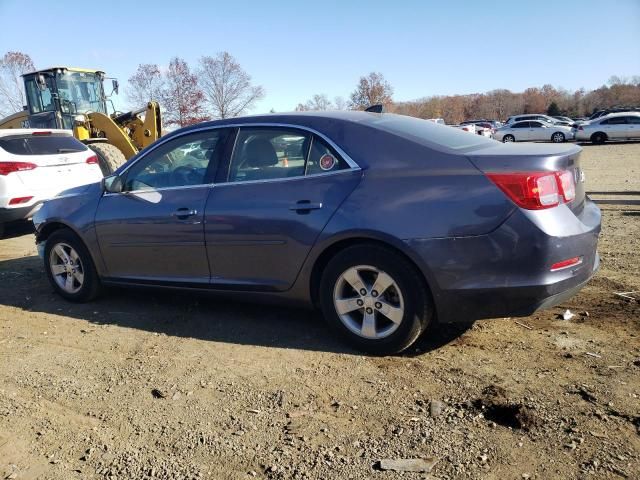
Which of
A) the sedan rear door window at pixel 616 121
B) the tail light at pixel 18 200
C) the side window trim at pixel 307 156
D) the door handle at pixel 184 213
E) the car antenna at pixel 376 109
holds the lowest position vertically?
the sedan rear door window at pixel 616 121

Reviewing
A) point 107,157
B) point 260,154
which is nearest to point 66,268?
point 260,154

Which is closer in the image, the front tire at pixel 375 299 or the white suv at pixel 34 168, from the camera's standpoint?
the front tire at pixel 375 299

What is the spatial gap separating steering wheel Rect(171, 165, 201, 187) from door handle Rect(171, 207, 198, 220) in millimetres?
237

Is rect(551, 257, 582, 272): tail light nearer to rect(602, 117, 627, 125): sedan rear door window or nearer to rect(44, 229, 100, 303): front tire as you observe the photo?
rect(44, 229, 100, 303): front tire

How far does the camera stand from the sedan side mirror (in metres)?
4.88

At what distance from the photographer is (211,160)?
441 centimetres

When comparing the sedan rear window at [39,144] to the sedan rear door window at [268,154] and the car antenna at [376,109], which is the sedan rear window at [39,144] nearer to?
the sedan rear door window at [268,154]

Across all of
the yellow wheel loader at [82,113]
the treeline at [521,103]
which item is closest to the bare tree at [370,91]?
the treeline at [521,103]

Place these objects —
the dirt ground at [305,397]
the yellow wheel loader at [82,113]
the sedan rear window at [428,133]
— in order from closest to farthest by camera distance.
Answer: the dirt ground at [305,397], the sedan rear window at [428,133], the yellow wheel loader at [82,113]

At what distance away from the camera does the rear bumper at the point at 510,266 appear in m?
3.27

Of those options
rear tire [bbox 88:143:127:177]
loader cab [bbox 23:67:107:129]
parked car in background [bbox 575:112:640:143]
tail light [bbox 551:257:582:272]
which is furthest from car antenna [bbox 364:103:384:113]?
parked car in background [bbox 575:112:640:143]

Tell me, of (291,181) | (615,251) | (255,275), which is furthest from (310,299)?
(615,251)

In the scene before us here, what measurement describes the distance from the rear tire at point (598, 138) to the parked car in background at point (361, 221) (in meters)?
29.3

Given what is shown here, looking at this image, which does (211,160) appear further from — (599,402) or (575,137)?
(575,137)
